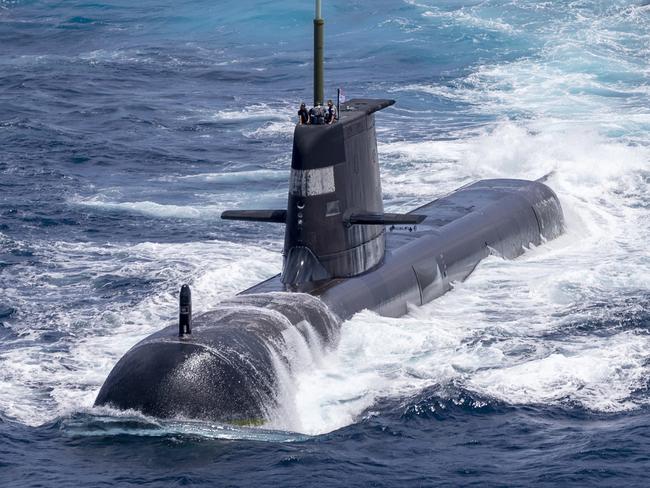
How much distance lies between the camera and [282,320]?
20.3 meters

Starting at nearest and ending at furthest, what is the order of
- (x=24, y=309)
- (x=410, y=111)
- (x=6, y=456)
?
(x=6, y=456) < (x=24, y=309) < (x=410, y=111)

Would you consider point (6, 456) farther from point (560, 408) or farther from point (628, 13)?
point (628, 13)

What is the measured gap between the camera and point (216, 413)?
17.5 metres

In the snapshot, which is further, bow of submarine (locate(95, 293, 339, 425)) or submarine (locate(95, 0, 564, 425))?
submarine (locate(95, 0, 564, 425))

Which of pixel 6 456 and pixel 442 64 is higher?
pixel 442 64

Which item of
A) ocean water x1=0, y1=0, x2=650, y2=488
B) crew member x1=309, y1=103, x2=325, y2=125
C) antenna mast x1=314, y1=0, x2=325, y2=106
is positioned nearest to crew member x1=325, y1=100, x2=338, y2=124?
crew member x1=309, y1=103, x2=325, y2=125

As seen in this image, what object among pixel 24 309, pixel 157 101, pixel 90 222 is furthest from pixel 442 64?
Answer: pixel 24 309

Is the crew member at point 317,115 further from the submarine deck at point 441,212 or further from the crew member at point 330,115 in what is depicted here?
the submarine deck at point 441,212

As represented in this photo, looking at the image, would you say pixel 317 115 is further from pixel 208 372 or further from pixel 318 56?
pixel 208 372

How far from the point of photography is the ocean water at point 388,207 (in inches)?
680

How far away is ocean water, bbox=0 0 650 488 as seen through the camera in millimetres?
17266

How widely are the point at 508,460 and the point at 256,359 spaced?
159 inches

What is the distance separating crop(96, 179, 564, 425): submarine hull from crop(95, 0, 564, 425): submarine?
2cm

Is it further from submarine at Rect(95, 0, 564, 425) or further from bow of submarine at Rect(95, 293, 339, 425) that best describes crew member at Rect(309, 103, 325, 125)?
bow of submarine at Rect(95, 293, 339, 425)
